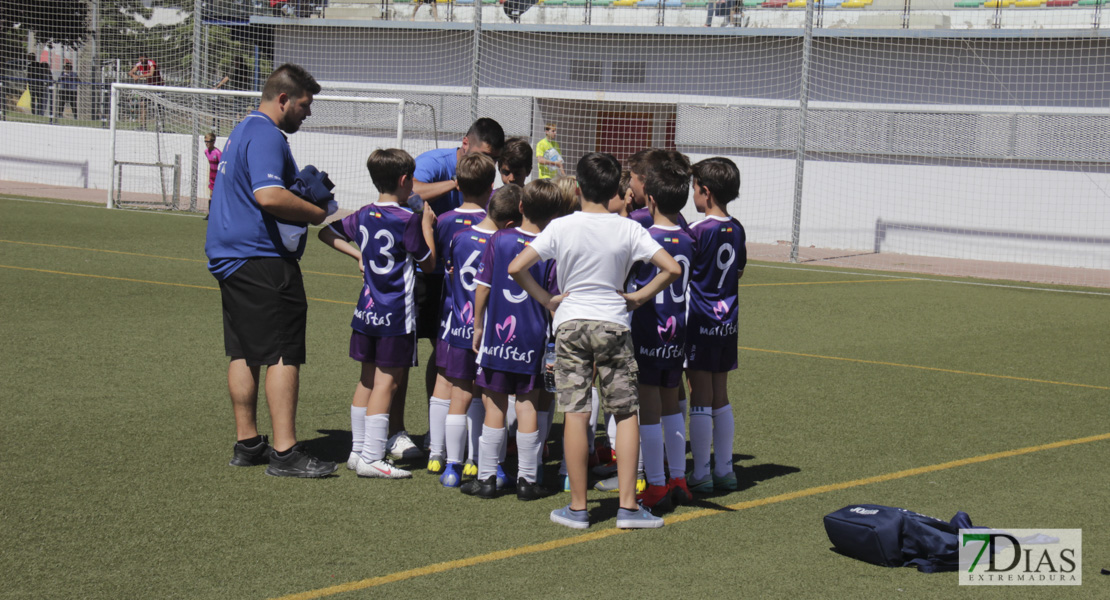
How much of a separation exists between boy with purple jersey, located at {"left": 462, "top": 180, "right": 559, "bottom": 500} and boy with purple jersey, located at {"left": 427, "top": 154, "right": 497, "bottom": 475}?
1.42ft

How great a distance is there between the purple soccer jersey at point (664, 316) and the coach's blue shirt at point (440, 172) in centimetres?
165

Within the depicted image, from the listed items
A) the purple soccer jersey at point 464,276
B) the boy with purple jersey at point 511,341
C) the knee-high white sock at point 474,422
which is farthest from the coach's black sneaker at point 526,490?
the purple soccer jersey at point 464,276

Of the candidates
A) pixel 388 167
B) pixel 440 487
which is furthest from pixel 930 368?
pixel 388 167

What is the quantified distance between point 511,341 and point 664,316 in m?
0.73

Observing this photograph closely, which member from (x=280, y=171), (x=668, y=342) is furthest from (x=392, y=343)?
(x=668, y=342)

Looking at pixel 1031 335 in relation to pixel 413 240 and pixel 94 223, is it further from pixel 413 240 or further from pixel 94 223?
pixel 94 223

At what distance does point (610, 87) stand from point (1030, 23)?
9.28 meters

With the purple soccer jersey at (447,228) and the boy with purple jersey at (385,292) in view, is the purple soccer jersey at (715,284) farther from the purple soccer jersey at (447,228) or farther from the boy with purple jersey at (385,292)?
the boy with purple jersey at (385,292)

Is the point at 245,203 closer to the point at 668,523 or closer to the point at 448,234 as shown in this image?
the point at 448,234

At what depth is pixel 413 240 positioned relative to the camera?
5402 millimetres

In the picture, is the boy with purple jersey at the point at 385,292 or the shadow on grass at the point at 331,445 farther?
the shadow on grass at the point at 331,445

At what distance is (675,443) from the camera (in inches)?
205

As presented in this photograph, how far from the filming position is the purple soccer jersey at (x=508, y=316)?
5.02 m

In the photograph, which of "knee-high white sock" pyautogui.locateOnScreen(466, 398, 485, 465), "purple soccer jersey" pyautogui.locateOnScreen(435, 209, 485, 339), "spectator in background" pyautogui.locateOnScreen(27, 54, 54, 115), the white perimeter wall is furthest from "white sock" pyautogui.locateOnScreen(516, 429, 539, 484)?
"spectator in background" pyautogui.locateOnScreen(27, 54, 54, 115)
